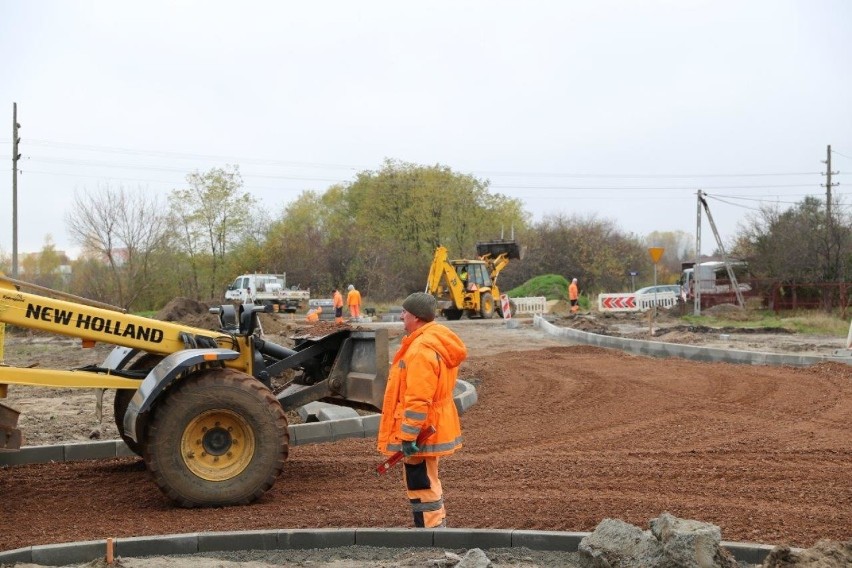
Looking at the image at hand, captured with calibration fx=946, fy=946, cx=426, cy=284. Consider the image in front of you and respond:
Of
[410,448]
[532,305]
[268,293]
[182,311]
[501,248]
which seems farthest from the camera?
[268,293]

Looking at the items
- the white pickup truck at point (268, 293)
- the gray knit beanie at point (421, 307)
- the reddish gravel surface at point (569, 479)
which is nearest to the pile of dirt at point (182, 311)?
the white pickup truck at point (268, 293)

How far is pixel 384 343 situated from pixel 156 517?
249 centimetres

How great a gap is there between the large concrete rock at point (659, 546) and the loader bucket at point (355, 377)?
3.45 m

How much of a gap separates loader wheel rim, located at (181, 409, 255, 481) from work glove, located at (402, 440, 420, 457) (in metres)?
2.19

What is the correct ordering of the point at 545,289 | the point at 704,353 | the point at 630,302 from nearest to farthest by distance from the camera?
the point at 704,353
the point at 630,302
the point at 545,289

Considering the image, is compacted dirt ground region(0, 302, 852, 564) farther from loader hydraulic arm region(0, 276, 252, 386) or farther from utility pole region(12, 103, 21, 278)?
utility pole region(12, 103, 21, 278)

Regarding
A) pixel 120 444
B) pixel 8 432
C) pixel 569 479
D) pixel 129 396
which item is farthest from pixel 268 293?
pixel 569 479

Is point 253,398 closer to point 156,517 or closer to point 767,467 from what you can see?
point 156,517

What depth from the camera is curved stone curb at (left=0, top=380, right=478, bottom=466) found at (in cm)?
951

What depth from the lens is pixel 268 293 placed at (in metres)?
49.2

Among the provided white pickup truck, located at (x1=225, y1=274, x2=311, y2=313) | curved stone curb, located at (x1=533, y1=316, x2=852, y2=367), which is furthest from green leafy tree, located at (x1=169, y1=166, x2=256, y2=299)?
curved stone curb, located at (x1=533, y1=316, x2=852, y2=367)

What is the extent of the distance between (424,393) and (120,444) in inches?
195

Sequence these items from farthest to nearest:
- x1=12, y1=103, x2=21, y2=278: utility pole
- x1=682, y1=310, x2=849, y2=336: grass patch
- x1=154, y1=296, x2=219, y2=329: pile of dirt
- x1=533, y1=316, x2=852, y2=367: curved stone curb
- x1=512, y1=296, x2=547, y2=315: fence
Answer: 1. x1=512, y1=296, x2=547, y2=315: fence
2. x1=12, y1=103, x2=21, y2=278: utility pole
3. x1=154, y1=296, x2=219, y2=329: pile of dirt
4. x1=682, y1=310, x2=849, y2=336: grass patch
5. x1=533, y1=316, x2=852, y2=367: curved stone curb

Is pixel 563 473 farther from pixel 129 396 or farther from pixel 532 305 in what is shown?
pixel 532 305
